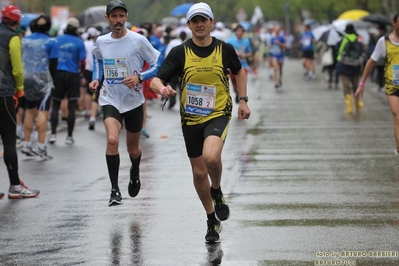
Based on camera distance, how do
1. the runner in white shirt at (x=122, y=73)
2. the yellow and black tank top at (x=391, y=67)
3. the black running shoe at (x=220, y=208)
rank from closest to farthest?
the black running shoe at (x=220, y=208) → the runner in white shirt at (x=122, y=73) → the yellow and black tank top at (x=391, y=67)

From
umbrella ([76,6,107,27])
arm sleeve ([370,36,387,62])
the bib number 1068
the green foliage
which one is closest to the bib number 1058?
the bib number 1068

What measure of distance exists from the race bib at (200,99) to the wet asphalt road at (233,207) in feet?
3.55

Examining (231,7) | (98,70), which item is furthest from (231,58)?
(231,7)

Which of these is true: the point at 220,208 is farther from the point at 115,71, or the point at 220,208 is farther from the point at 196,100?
the point at 115,71

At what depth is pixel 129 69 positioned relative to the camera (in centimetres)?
967

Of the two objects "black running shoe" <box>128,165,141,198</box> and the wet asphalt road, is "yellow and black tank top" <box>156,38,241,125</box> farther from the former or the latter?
"black running shoe" <box>128,165,141,198</box>

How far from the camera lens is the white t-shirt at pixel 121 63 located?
9625 millimetres

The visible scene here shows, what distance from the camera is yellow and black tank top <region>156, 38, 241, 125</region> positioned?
7699mm

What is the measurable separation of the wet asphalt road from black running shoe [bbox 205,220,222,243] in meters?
0.10

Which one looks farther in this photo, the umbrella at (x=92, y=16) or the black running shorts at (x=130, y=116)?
the umbrella at (x=92, y=16)

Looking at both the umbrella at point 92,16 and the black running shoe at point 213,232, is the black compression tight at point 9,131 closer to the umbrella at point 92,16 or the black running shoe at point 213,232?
the black running shoe at point 213,232

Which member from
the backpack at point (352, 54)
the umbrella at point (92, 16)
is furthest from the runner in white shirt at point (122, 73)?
the umbrella at point (92, 16)

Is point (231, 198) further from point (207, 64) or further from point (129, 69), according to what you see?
point (207, 64)

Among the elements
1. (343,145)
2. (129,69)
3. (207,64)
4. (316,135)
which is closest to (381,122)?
(316,135)
